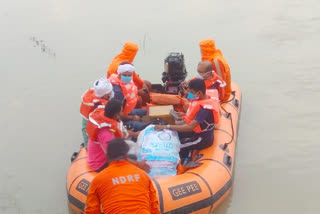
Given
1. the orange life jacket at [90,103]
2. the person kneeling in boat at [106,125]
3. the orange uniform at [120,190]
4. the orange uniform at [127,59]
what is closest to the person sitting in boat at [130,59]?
the orange uniform at [127,59]

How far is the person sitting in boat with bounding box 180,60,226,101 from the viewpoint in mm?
4445

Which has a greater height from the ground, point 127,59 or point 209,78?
point 127,59

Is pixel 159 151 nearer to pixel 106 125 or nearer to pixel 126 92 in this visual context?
pixel 106 125

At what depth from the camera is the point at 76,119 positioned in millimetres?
6074

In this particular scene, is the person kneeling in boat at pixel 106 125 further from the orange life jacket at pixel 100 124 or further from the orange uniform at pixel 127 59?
the orange uniform at pixel 127 59

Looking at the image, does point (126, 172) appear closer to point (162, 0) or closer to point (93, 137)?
point (93, 137)

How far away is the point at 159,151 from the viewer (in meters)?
3.80

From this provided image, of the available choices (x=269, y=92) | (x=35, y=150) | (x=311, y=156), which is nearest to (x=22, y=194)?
(x=35, y=150)

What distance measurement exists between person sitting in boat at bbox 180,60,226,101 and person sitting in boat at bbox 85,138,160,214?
2.04 metres

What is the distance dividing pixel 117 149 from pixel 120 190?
257 mm

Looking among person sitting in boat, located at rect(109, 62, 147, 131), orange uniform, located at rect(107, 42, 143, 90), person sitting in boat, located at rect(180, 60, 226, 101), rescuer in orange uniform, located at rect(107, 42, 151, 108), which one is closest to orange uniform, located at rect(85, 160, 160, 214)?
person sitting in boat, located at rect(109, 62, 147, 131)

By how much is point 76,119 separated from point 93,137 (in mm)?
2732

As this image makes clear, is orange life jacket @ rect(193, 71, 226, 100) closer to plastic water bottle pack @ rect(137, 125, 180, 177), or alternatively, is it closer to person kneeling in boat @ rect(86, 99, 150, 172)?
plastic water bottle pack @ rect(137, 125, 180, 177)

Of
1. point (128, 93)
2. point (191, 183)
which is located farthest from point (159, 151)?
point (128, 93)
